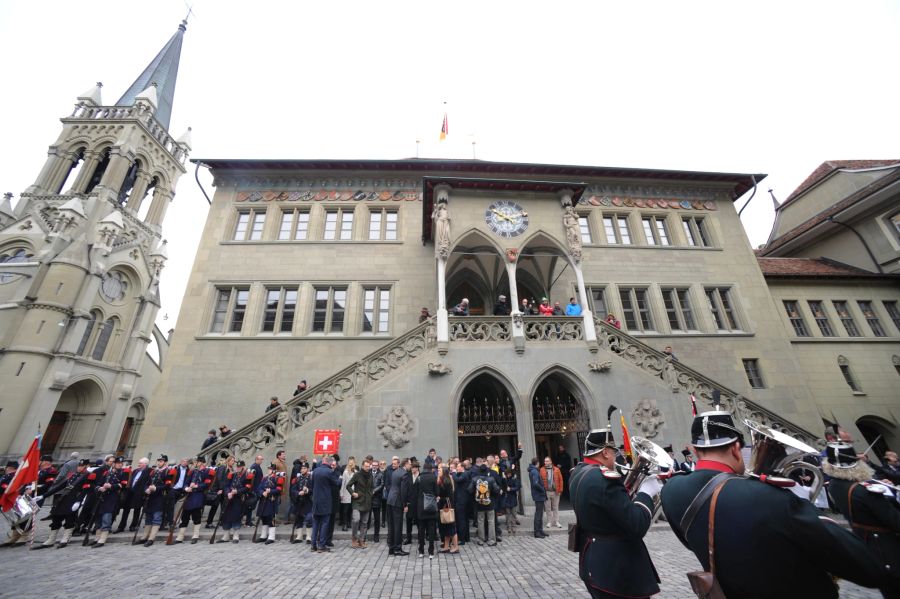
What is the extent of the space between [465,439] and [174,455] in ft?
38.0

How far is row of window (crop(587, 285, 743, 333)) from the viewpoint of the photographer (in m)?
18.0

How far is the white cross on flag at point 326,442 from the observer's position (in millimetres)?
10992

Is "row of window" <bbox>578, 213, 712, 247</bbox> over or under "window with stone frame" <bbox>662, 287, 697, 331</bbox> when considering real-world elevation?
over

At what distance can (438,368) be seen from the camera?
1215 centimetres

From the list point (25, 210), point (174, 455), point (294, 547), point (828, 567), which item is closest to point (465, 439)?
point (294, 547)

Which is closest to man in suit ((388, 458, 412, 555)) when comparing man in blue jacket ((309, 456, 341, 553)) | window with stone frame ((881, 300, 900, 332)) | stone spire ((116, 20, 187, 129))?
man in blue jacket ((309, 456, 341, 553))

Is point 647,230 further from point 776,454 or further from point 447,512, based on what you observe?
point 776,454

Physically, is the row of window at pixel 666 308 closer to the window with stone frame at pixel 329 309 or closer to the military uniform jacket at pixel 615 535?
the window with stone frame at pixel 329 309

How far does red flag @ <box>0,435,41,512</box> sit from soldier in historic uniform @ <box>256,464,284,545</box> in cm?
507

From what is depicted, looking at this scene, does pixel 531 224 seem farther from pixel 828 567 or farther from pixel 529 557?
pixel 828 567

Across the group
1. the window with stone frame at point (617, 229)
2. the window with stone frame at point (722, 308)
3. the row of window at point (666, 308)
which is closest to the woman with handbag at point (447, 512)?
the row of window at point (666, 308)

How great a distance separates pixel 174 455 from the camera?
14.4 meters

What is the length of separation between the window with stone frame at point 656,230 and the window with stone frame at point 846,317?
9367 mm

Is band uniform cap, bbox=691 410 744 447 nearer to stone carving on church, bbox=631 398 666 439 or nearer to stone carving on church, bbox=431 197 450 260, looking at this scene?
stone carving on church, bbox=631 398 666 439
